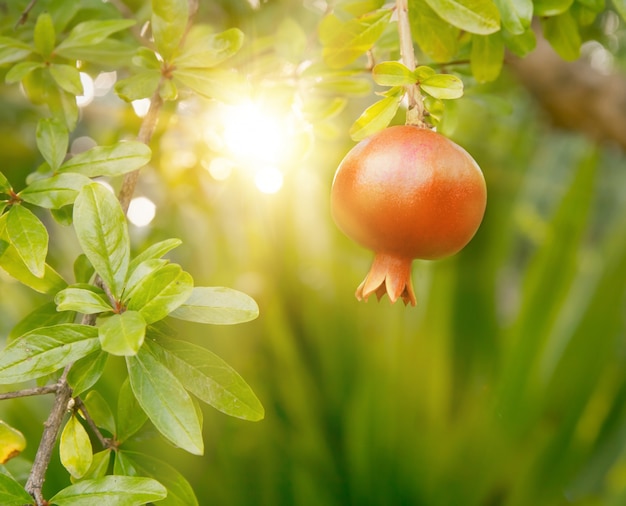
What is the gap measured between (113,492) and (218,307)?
122mm

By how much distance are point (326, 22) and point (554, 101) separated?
1363 mm

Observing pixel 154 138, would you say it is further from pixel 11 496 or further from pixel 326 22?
pixel 11 496

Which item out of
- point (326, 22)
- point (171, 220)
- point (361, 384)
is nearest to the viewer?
point (326, 22)

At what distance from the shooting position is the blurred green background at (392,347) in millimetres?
1365

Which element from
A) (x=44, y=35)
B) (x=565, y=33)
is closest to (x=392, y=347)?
(x=565, y=33)

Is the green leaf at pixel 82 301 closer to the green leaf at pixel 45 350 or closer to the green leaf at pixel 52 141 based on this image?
the green leaf at pixel 45 350

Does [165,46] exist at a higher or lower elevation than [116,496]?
higher

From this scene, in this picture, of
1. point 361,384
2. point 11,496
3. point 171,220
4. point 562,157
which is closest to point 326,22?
point 11,496

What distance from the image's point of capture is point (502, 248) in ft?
6.52

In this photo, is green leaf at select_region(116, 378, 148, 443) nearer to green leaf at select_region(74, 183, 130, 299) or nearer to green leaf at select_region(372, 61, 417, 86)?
green leaf at select_region(74, 183, 130, 299)

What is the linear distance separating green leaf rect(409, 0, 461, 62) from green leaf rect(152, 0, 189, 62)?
0.17 metres

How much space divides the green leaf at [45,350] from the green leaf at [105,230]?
1.3 inches

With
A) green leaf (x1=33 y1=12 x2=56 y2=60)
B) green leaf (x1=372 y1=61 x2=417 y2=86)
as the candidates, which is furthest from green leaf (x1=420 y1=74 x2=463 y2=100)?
green leaf (x1=33 y1=12 x2=56 y2=60)

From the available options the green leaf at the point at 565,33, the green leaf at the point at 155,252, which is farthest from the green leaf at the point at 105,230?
the green leaf at the point at 565,33
